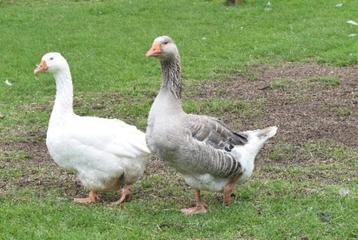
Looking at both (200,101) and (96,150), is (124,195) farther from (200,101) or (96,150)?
(200,101)

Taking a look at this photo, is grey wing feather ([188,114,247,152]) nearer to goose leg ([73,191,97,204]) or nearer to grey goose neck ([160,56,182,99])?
grey goose neck ([160,56,182,99])

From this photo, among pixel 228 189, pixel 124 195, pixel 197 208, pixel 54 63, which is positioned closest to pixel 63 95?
pixel 54 63

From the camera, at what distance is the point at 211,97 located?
11.8 m

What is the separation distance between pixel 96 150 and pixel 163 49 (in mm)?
1229

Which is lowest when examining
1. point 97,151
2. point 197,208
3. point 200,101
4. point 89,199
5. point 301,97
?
point 200,101

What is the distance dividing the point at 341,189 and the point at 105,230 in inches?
96.4

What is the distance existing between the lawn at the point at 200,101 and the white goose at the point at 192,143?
328 millimetres

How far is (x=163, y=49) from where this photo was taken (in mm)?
6848

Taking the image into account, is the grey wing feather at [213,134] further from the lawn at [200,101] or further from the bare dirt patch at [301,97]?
the bare dirt patch at [301,97]

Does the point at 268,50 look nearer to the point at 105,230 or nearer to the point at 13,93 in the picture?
the point at 13,93

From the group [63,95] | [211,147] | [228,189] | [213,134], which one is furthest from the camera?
[63,95]

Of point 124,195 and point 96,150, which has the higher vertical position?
point 96,150

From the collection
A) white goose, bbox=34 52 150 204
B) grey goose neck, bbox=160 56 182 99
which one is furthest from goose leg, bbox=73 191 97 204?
grey goose neck, bbox=160 56 182 99

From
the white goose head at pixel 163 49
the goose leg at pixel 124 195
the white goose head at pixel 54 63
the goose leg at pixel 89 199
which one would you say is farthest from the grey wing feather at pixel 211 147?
the white goose head at pixel 54 63
